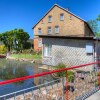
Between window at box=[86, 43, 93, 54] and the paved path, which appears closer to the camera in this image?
the paved path

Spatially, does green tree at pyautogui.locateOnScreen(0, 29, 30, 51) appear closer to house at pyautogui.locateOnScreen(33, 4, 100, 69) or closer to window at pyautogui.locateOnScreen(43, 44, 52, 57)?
house at pyautogui.locateOnScreen(33, 4, 100, 69)

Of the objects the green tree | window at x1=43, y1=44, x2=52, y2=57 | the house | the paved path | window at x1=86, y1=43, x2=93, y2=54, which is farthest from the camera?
the green tree

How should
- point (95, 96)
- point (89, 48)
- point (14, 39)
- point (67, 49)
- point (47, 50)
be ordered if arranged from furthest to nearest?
point (14, 39), point (47, 50), point (67, 49), point (89, 48), point (95, 96)

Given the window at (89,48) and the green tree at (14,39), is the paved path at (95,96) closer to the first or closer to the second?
the window at (89,48)

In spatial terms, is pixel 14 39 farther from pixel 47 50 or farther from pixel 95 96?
pixel 95 96

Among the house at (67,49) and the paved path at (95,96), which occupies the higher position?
the house at (67,49)

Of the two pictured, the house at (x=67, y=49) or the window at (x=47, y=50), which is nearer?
the house at (x=67, y=49)

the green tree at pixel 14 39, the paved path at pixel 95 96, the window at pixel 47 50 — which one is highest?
the green tree at pixel 14 39

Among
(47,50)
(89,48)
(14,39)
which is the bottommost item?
(47,50)

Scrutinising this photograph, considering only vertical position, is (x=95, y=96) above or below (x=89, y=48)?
below

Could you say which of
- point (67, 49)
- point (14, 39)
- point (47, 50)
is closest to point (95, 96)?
point (67, 49)

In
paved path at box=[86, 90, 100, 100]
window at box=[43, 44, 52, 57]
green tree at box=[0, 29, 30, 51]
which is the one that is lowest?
paved path at box=[86, 90, 100, 100]

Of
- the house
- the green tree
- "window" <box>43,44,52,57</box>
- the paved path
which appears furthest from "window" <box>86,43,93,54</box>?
the green tree

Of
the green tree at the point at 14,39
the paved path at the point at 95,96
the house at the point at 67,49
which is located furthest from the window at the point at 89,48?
the green tree at the point at 14,39
